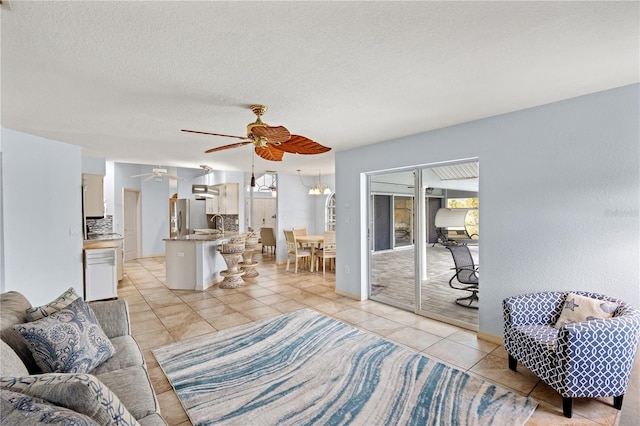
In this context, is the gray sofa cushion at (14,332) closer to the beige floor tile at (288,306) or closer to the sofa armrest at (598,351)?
the beige floor tile at (288,306)

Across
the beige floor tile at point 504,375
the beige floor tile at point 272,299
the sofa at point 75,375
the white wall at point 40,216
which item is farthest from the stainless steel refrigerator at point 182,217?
the beige floor tile at point 504,375

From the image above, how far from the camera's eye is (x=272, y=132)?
2.45m

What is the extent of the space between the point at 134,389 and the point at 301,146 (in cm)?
220

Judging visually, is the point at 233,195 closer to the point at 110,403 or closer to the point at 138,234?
the point at 138,234

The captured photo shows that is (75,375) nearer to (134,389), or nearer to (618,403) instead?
A: (134,389)

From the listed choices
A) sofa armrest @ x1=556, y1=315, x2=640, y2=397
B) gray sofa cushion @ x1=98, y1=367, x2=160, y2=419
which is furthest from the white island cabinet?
sofa armrest @ x1=556, y1=315, x2=640, y2=397

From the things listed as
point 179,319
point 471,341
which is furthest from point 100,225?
point 471,341

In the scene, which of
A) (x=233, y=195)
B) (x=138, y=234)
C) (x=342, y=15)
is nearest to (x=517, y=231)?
(x=342, y=15)

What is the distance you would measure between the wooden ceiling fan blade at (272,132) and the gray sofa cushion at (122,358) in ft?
6.13

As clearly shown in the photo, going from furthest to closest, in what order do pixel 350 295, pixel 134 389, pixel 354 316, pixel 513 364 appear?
pixel 350 295 < pixel 354 316 < pixel 513 364 < pixel 134 389

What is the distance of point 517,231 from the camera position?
10.1 ft

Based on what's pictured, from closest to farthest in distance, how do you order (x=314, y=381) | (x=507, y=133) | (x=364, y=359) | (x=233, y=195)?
(x=314, y=381) → (x=364, y=359) → (x=507, y=133) → (x=233, y=195)

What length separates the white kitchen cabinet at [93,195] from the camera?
5540 mm

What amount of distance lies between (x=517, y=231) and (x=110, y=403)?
3.48m
